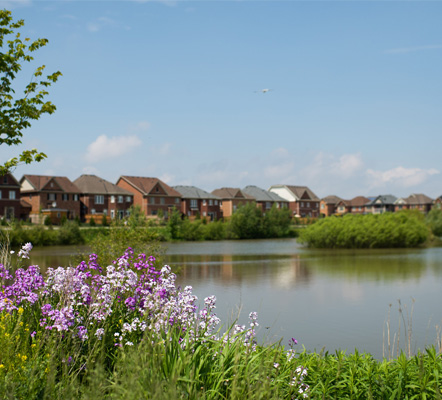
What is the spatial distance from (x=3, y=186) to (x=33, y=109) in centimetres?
5636

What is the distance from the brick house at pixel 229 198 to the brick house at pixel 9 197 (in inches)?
1674

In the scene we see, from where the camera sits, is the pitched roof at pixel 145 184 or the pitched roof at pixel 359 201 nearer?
the pitched roof at pixel 145 184

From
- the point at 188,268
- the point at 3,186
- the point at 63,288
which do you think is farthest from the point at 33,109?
the point at 3,186

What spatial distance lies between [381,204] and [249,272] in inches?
4600

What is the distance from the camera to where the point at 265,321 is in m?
13.5

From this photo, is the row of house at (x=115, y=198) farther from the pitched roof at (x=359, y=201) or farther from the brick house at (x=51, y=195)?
the pitched roof at (x=359, y=201)

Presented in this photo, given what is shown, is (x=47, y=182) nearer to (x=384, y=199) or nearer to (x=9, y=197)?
A: (x=9, y=197)

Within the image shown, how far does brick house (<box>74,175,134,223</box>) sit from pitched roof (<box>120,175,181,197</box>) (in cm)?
178

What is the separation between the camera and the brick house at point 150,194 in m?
82.9

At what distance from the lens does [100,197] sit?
261ft

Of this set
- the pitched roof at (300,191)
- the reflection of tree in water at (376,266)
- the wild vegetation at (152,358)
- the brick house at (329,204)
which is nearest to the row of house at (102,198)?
the pitched roof at (300,191)

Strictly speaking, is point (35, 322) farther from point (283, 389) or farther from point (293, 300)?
Answer: point (293, 300)

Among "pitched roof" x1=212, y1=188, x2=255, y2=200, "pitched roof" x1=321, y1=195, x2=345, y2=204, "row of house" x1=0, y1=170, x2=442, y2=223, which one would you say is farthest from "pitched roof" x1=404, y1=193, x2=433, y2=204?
"pitched roof" x1=212, y1=188, x2=255, y2=200

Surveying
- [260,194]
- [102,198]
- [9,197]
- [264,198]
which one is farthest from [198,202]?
[9,197]
